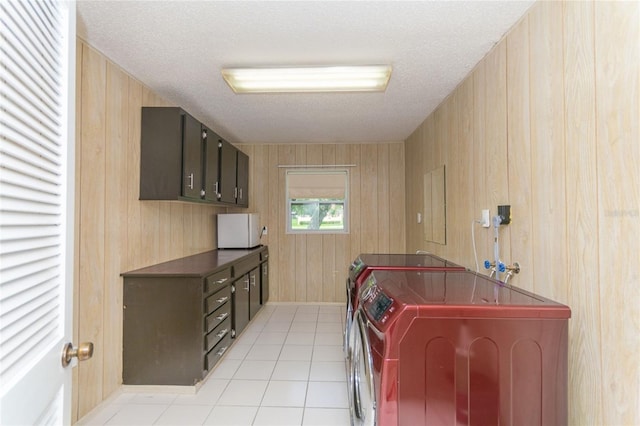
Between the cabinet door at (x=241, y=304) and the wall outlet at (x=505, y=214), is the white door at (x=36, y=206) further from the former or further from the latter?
the cabinet door at (x=241, y=304)

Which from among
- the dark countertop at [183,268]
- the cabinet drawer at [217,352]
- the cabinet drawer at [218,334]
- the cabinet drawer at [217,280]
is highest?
the dark countertop at [183,268]

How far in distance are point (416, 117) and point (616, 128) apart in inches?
98.6

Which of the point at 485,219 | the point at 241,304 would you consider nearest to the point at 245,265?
the point at 241,304

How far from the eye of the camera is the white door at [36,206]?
68 centimetres

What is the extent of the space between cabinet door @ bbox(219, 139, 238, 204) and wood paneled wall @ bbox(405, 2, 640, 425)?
8.71ft

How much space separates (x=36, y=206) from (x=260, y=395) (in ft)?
6.81

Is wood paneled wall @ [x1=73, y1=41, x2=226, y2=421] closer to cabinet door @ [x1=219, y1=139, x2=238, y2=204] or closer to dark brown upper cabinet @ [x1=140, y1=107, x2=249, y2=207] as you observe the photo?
dark brown upper cabinet @ [x1=140, y1=107, x2=249, y2=207]

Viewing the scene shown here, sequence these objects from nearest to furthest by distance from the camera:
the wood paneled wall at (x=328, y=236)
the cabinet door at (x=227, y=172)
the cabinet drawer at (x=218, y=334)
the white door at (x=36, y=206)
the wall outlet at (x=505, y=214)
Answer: the white door at (x=36, y=206), the wall outlet at (x=505, y=214), the cabinet drawer at (x=218, y=334), the cabinet door at (x=227, y=172), the wood paneled wall at (x=328, y=236)

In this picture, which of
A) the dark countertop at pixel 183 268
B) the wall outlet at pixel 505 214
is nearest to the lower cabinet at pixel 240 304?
the dark countertop at pixel 183 268

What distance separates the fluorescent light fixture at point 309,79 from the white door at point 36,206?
4.76 feet

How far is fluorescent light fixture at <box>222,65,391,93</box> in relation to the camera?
2.28m

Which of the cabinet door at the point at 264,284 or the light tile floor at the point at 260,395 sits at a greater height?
the cabinet door at the point at 264,284

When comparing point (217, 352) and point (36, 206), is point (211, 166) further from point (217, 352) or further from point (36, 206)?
point (36, 206)

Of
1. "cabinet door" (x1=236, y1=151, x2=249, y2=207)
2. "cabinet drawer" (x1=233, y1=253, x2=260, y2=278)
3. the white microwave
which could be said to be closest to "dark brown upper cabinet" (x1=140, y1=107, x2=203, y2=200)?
"cabinet drawer" (x1=233, y1=253, x2=260, y2=278)
